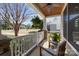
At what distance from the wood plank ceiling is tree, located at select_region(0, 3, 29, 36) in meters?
0.27

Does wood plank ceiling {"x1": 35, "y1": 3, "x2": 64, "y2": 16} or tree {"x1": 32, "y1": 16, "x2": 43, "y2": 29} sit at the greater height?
wood plank ceiling {"x1": 35, "y1": 3, "x2": 64, "y2": 16}

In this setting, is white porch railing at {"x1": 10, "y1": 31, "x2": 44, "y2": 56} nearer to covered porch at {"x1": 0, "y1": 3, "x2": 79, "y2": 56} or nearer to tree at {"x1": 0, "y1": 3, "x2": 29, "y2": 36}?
covered porch at {"x1": 0, "y1": 3, "x2": 79, "y2": 56}

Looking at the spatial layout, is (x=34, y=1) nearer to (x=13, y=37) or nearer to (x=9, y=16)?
(x=9, y=16)

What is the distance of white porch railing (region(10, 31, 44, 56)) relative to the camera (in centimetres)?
343

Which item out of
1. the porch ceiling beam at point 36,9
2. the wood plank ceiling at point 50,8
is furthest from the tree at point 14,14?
the wood plank ceiling at point 50,8

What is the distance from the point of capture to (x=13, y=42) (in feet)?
11.2

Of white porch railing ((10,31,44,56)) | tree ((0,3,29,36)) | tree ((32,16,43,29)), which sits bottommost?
white porch railing ((10,31,44,56))

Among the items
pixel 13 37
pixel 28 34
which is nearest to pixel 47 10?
pixel 28 34

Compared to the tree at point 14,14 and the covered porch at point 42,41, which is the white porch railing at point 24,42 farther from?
the tree at point 14,14

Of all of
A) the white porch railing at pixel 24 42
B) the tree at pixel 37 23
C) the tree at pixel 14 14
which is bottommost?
the white porch railing at pixel 24 42

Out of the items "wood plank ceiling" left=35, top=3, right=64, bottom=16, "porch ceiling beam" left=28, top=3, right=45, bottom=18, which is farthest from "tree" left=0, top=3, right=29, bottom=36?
"wood plank ceiling" left=35, top=3, right=64, bottom=16

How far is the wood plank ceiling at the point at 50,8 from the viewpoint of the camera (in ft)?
11.3

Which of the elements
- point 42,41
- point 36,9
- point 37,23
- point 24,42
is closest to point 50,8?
point 36,9

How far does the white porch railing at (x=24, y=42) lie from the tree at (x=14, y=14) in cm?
15
